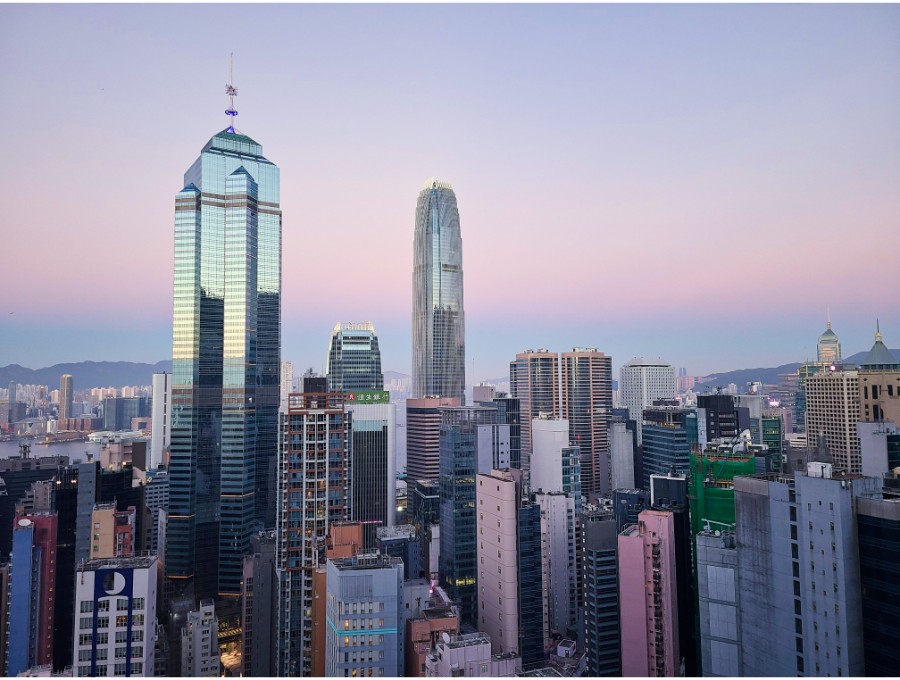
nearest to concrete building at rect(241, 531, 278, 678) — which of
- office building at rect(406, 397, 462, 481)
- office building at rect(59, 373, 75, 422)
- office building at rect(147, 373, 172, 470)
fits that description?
office building at rect(59, 373, 75, 422)

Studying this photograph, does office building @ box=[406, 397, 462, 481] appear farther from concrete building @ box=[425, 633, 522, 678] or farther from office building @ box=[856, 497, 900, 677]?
office building @ box=[856, 497, 900, 677]

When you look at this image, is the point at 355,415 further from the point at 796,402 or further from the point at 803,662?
the point at 796,402

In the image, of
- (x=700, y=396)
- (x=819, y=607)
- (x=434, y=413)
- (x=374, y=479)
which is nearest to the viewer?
(x=819, y=607)

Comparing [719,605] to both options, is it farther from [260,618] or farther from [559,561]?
[260,618]

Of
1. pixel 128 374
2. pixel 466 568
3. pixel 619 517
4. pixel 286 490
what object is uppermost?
pixel 128 374

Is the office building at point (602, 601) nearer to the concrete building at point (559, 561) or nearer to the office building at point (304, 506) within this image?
the concrete building at point (559, 561)

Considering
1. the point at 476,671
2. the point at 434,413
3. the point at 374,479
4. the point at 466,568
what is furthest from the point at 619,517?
the point at 434,413
